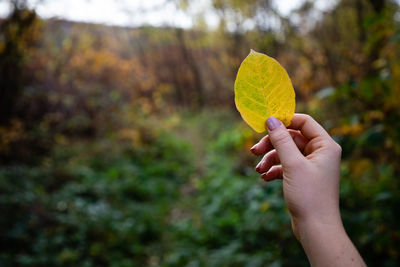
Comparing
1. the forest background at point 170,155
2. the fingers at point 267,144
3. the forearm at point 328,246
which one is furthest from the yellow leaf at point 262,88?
the forest background at point 170,155

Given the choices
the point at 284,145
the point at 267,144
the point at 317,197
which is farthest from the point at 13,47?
the point at 317,197

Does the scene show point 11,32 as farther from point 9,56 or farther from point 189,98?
point 189,98

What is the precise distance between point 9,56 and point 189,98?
37.2ft

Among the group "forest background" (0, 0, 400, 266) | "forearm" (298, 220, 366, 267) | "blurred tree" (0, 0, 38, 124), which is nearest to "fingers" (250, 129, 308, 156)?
"forearm" (298, 220, 366, 267)

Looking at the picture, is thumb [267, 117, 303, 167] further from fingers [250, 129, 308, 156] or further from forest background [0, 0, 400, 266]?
forest background [0, 0, 400, 266]

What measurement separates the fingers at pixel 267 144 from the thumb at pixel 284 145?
0.37 feet

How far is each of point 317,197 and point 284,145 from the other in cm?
15

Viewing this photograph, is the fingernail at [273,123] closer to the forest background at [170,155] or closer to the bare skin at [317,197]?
the bare skin at [317,197]

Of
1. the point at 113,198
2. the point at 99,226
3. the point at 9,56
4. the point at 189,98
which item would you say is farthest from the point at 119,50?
the point at 99,226

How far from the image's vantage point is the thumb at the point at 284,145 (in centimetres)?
69

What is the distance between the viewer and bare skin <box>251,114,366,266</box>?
0.63 metres

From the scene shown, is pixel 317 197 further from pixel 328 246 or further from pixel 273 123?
pixel 273 123

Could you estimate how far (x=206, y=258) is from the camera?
319cm

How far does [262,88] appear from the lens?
0.67 meters
